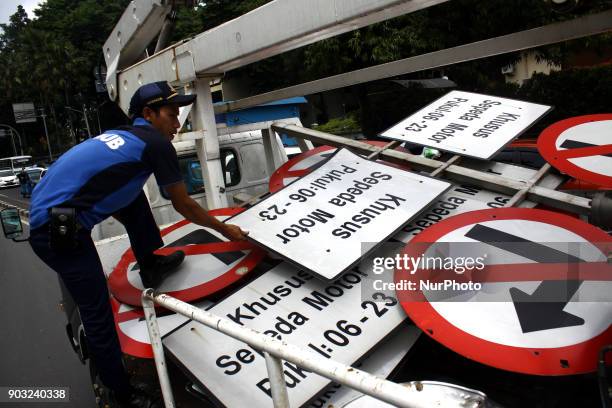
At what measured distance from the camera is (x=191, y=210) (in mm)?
2336

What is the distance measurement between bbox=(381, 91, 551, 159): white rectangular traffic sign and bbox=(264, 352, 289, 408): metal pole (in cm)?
214

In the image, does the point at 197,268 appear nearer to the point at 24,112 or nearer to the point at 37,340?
the point at 37,340

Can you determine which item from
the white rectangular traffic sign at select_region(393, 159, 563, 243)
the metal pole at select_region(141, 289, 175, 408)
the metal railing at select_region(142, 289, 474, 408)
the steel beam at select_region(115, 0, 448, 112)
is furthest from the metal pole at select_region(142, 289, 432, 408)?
the steel beam at select_region(115, 0, 448, 112)

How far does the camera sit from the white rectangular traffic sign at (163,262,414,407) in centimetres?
176

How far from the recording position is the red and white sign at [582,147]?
2.63 m

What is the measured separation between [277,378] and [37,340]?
14.5 feet

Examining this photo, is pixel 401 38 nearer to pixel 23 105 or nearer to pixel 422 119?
pixel 422 119

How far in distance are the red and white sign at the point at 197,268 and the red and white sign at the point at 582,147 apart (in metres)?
1.91

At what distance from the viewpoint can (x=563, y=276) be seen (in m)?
1.91

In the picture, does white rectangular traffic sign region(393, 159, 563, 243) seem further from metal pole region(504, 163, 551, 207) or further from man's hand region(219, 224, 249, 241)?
man's hand region(219, 224, 249, 241)

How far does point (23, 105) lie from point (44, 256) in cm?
4817

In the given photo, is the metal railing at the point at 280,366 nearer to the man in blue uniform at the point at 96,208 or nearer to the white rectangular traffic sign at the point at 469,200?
the man in blue uniform at the point at 96,208

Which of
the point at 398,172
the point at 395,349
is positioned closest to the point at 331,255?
the point at 395,349

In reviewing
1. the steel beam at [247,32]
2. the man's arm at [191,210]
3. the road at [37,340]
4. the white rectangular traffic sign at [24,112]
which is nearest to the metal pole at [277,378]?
the man's arm at [191,210]
